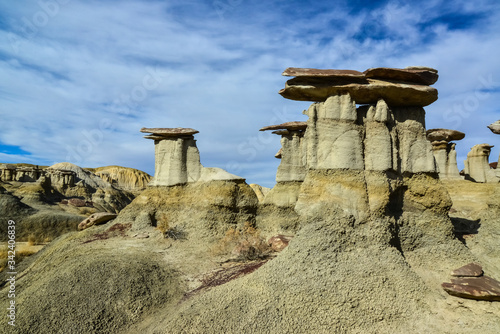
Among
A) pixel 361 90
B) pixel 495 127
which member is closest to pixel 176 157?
pixel 361 90

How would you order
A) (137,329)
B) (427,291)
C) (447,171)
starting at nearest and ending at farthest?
(427,291)
(137,329)
(447,171)

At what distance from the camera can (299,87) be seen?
783 centimetres

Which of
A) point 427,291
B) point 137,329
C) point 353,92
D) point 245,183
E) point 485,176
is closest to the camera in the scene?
point 427,291

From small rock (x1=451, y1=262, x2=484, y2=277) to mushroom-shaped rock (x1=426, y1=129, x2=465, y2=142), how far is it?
44.3ft

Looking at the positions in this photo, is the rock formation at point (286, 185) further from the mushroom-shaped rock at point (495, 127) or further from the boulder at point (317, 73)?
the boulder at point (317, 73)

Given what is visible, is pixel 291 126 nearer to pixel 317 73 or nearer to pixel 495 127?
pixel 495 127

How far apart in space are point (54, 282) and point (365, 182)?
653 cm

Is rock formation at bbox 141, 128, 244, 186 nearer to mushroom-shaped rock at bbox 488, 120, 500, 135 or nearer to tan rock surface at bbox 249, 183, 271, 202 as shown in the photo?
mushroom-shaped rock at bbox 488, 120, 500, 135

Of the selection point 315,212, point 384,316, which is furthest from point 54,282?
point 384,316

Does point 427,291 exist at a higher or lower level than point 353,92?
lower

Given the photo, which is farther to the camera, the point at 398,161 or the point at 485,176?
the point at 485,176

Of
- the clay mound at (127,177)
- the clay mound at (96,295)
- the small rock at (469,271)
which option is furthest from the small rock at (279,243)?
the clay mound at (127,177)

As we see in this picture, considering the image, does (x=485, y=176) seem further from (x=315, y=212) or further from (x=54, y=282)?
(x=54, y=282)

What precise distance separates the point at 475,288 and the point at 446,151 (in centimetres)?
1451
